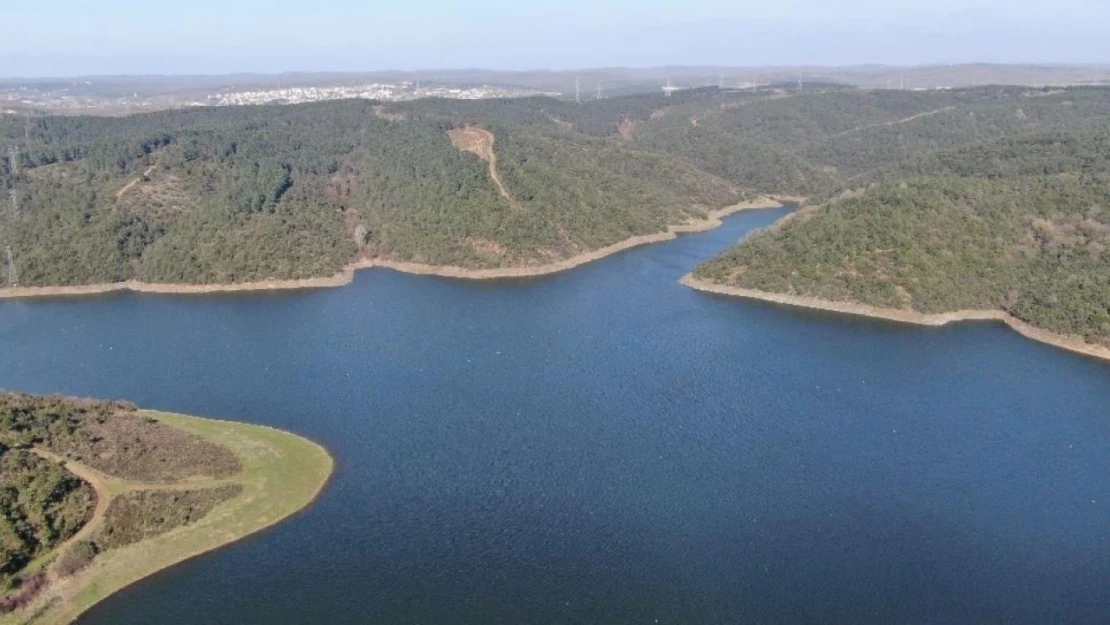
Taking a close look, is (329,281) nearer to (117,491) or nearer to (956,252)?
(117,491)

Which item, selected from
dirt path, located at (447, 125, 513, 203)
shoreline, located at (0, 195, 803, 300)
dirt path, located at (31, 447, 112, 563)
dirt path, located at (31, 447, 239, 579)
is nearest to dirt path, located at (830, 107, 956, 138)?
dirt path, located at (447, 125, 513, 203)

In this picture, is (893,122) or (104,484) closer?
(104,484)

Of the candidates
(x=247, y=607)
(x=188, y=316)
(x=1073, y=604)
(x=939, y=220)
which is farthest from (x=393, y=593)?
(x=939, y=220)

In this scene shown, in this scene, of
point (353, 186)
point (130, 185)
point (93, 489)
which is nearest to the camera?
point (93, 489)

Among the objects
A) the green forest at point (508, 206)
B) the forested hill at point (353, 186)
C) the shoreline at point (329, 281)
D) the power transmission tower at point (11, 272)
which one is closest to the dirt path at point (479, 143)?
the forested hill at point (353, 186)

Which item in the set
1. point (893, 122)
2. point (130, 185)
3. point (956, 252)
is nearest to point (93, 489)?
point (130, 185)

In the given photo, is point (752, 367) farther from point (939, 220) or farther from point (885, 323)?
point (939, 220)
